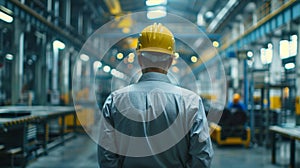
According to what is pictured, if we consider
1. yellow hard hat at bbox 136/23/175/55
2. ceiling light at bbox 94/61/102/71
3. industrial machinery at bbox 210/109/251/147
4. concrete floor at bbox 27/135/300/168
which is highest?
ceiling light at bbox 94/61/102/71

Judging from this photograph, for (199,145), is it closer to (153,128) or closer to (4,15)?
(153,128)

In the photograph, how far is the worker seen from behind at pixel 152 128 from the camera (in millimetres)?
1899

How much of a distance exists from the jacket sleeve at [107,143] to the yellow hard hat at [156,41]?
429 millimetres

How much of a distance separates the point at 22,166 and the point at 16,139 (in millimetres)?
522

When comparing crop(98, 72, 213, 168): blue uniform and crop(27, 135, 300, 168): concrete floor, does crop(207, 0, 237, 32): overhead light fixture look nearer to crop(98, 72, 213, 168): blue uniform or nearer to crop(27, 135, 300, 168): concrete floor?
crop(27, 135, 300, 168): concrete floor

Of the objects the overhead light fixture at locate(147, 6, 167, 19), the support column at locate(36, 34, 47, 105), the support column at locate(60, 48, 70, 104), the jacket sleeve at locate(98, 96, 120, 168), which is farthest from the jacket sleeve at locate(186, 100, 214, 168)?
the overhead light fixture at locate(147, 6, 167, 19)

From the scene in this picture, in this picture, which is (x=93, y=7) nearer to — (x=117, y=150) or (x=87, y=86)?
(x=87, y=86)

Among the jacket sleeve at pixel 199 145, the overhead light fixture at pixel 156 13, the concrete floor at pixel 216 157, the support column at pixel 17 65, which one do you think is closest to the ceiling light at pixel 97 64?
the overhead light fixture at pixel 156 13

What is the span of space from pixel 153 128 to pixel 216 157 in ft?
21.8

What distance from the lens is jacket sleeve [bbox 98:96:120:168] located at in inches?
75.2

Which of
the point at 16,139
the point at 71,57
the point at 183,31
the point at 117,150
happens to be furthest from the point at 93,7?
the point at 117,150

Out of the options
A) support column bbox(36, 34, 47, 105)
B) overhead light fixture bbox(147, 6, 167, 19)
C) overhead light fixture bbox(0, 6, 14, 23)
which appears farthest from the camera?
overhead light fixture bbox(147, 6, 167, 19)

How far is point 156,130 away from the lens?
190 centimetres

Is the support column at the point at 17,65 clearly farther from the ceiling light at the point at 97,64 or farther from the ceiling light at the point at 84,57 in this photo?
the ceiling light at the point at 97,64
